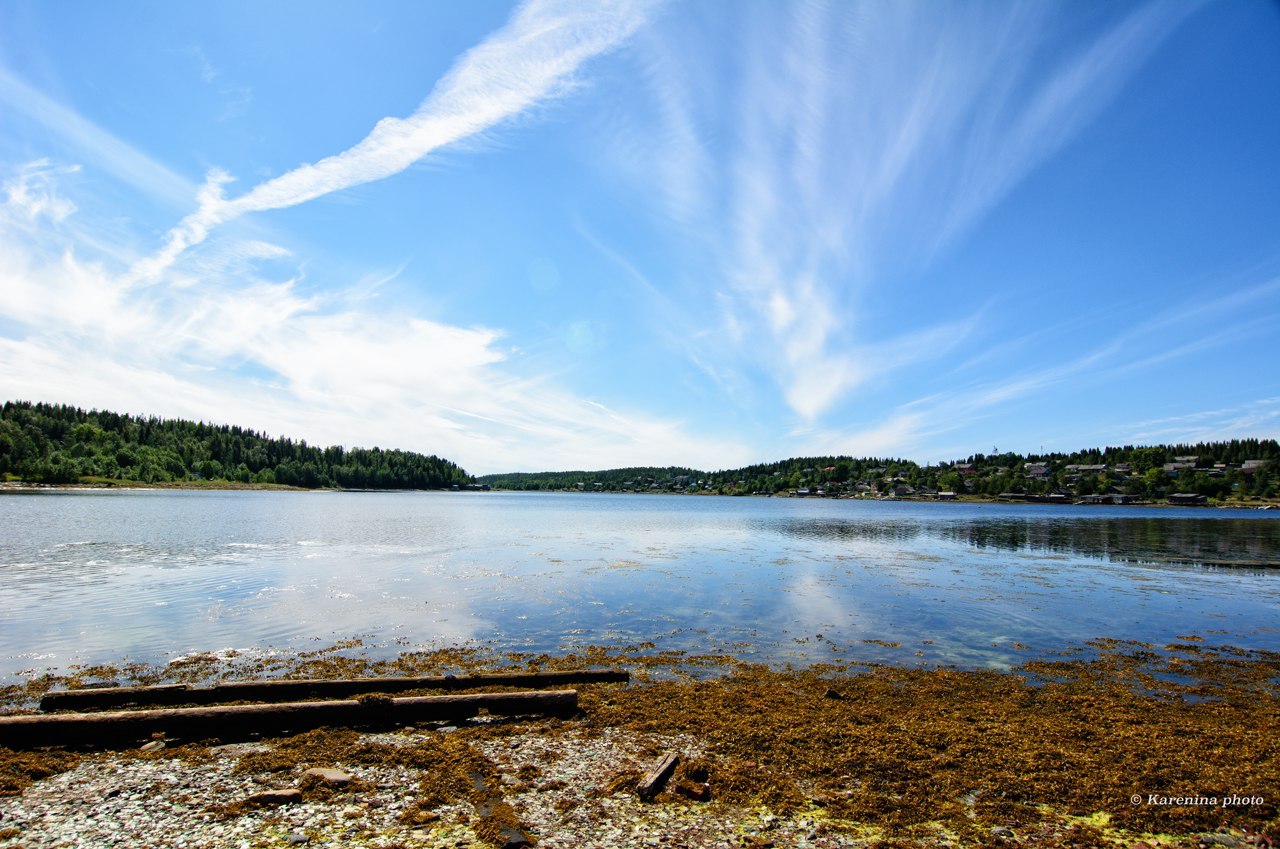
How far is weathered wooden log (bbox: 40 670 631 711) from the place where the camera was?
12.4m

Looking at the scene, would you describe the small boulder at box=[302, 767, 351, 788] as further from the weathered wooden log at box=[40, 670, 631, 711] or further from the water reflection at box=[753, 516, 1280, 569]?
the water reflection at box=[753, 516, 1280, 569]

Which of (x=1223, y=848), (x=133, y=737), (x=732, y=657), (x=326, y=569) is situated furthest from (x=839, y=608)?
(x=326, y=569)

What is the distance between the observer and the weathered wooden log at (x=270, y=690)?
40.8 feet

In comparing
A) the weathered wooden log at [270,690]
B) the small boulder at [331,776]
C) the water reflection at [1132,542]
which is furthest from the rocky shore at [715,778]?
the water reflection at [1132,542]

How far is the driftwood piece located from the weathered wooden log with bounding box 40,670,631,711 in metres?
5.48

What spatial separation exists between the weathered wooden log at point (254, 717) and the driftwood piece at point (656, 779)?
3409mm

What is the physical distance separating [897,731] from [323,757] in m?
10.6

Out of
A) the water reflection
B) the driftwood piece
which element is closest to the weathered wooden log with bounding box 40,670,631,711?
the driftwood piece

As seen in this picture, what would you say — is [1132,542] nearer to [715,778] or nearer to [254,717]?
[715,778]

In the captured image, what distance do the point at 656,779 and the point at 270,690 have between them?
9050 mm

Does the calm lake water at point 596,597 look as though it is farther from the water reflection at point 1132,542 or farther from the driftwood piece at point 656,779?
the driftwood piece at point 656,779

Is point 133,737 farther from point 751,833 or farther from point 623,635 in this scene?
point 623,635

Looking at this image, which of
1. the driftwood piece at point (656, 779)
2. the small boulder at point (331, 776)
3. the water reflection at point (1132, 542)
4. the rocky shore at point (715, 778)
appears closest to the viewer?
the rocky shore at point (715, 778)

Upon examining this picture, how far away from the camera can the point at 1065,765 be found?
1027 centimetres
